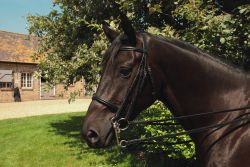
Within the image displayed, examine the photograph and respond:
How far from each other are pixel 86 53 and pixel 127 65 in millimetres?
6967

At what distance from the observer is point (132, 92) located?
310cm

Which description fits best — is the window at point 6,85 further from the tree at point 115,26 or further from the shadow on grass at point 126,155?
the tree at point 115,26

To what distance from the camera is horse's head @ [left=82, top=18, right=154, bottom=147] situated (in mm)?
3070

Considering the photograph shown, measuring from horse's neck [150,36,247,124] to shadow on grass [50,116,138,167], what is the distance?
239 inches

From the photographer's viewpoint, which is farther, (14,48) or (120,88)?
(14,48)

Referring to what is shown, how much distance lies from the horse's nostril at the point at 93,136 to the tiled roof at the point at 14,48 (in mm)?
31349

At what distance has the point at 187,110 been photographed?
3258 mm

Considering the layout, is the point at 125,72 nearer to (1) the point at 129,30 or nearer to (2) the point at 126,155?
(1) the point at 129,30

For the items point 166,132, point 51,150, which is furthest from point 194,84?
point 51,150

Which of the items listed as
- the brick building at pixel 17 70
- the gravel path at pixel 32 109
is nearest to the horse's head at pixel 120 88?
the gravel path at pixel 32 109

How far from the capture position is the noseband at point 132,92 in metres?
3.08

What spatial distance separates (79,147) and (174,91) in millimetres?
8687

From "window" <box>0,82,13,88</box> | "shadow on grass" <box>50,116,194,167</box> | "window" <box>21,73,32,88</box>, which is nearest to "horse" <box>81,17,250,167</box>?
"shadow on grass" <box>50,116,194,167</box>

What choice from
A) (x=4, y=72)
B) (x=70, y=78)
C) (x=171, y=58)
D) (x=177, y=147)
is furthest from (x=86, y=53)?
(x=4, y=72)
